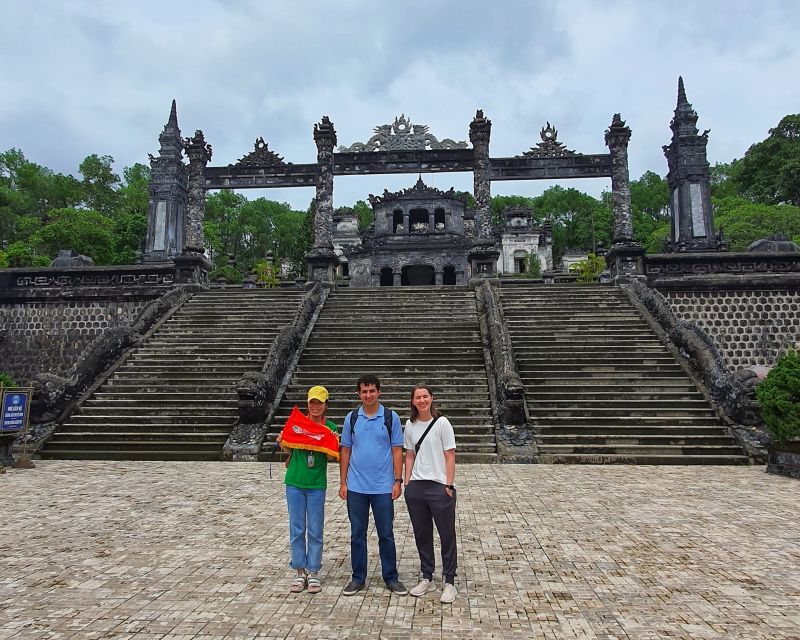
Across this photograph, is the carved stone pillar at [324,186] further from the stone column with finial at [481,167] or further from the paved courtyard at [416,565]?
the paved courtyard at [416,565]

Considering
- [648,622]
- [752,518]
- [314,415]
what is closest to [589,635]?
[648,622]

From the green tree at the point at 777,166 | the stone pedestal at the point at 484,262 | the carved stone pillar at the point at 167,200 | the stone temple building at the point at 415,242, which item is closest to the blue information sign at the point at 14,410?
the stone pedestal at the point at 484,262

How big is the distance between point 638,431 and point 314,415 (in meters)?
8.07

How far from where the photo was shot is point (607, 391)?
39.1ft

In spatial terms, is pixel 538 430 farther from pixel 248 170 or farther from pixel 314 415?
pixel 248 170

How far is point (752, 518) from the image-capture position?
6.32 meters

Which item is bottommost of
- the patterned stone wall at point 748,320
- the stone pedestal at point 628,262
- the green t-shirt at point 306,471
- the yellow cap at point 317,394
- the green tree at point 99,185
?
the green t-shirt at point 306,471

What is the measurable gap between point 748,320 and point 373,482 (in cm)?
1605

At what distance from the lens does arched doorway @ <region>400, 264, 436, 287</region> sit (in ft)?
126

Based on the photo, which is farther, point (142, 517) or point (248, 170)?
point (248, 170)

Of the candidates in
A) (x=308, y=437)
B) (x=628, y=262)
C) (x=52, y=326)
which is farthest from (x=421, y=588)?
(x=52, y=326)

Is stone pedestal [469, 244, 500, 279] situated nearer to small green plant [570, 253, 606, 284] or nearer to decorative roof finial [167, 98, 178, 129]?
small green plant [570, 253, 606, 284]

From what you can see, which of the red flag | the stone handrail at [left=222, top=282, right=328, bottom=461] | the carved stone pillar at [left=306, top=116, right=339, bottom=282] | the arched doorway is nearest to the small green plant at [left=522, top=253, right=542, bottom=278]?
the arched doorway

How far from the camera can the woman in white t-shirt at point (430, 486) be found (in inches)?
165
